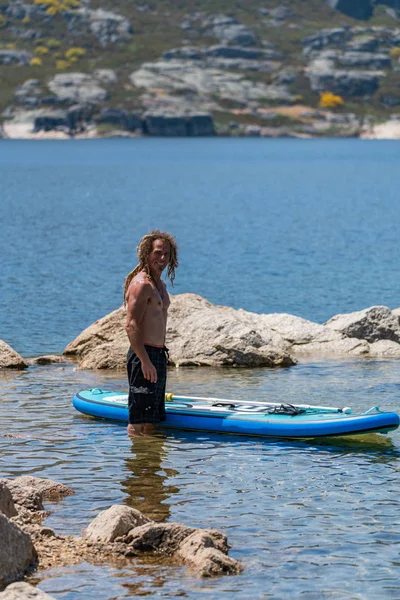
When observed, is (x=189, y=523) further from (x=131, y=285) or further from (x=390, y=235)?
(x=390, y=235)

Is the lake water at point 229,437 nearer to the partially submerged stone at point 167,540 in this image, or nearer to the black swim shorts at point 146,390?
the partially submerged stone at point 167,540

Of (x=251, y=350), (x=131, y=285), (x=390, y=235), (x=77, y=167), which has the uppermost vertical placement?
(x=131, y=285)

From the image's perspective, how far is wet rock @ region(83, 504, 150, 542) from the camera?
393 inches

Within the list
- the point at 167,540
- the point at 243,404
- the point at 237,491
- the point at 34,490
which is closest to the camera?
the point at 167,540

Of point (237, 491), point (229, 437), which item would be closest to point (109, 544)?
point (237, 491)

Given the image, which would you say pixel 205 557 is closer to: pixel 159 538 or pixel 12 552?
pixel 159 538

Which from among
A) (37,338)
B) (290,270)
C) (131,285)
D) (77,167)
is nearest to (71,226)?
(290,270)

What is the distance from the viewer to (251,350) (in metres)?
20.2

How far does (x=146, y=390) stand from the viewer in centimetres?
1398

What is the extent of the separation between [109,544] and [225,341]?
1053 centimetres

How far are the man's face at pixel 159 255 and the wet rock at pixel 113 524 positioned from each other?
13.8 feet

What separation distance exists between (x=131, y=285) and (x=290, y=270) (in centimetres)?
2582

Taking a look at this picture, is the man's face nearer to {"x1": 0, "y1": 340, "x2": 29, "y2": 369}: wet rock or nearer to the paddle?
the paddle

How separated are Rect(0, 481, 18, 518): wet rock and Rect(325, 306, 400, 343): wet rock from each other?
43.7 ft
